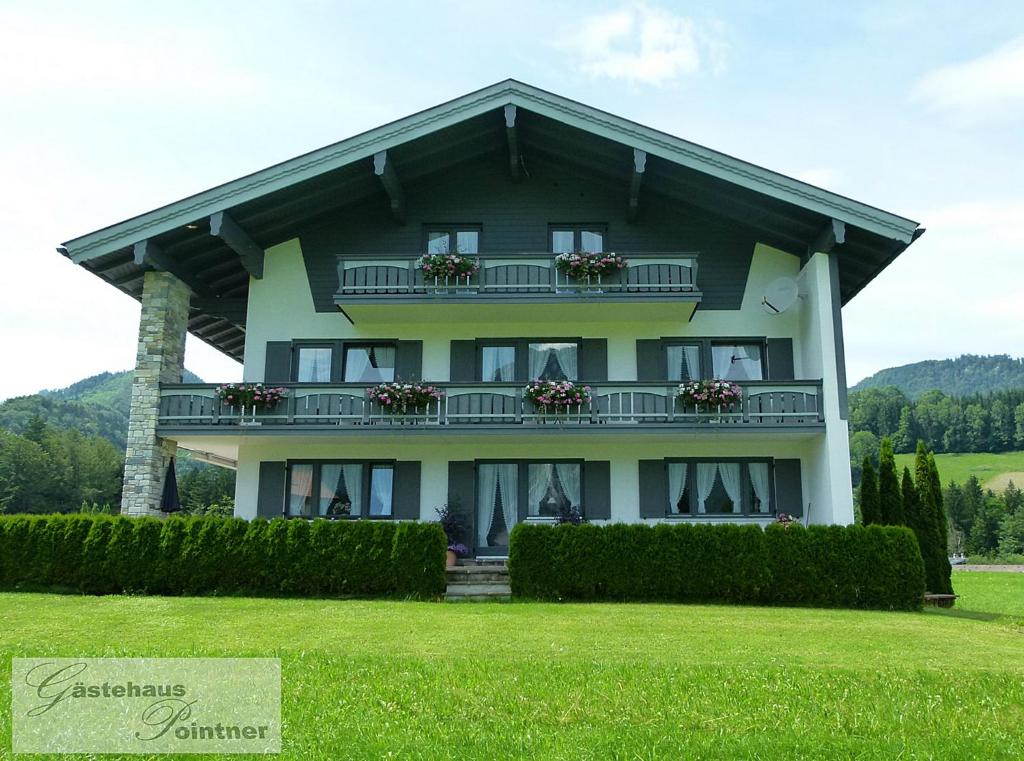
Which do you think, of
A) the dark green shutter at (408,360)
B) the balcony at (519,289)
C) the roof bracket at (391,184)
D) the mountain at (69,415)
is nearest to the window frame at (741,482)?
the balcony at (519,289)

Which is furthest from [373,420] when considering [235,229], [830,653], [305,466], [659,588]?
[830,653]

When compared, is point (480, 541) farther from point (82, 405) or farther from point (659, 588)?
point (82, 405)

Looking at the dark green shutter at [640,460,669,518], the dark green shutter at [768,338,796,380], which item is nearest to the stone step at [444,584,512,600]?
the dark green shutter at [640,460,669,518]

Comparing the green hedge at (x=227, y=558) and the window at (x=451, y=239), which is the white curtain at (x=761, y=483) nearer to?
the green hedge at (x=227, y=558)

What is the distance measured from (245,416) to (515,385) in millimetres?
5700

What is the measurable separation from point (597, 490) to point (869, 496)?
5.78 meters

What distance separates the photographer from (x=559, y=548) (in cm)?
1516

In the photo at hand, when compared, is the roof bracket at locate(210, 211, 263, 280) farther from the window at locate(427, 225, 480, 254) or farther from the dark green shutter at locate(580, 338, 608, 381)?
the dark green shutter at locate(580, 338, 608, 381)

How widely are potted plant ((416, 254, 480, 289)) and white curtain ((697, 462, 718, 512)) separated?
6.52 metres

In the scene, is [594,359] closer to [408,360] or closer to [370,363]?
[408,360]

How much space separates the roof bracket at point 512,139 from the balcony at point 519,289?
7.67 ft

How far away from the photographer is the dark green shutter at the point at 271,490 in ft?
66.4

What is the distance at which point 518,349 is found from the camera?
68.9 feet

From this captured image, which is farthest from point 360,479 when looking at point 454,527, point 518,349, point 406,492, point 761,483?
point 761,483
